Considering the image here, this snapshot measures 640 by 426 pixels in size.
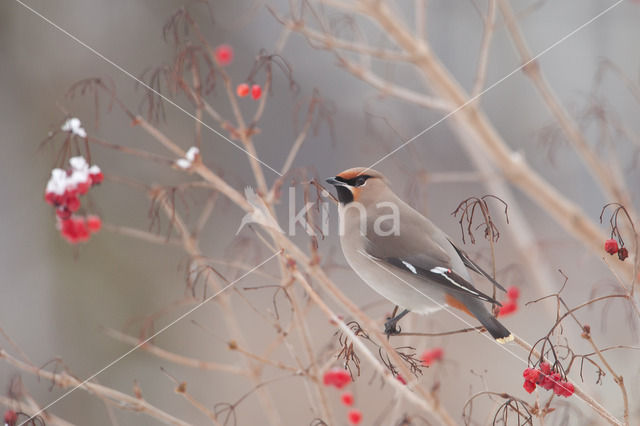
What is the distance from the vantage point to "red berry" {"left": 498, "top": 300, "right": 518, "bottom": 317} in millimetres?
2032

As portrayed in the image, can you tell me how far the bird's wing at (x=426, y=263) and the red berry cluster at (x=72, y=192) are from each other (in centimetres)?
91

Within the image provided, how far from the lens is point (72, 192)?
1.67 meters

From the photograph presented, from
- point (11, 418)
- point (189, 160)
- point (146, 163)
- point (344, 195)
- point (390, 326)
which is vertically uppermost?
point (146, 163)

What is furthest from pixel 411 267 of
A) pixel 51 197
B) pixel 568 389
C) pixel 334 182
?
pixel 51 197

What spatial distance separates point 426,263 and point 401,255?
0.11 m

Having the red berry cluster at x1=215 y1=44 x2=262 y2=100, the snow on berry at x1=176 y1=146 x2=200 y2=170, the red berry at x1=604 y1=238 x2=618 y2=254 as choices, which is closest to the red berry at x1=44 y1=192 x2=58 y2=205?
the snow on berry at x1=176 y1=146 x2=200 y2=170

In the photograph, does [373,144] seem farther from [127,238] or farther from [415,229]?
[127,238]

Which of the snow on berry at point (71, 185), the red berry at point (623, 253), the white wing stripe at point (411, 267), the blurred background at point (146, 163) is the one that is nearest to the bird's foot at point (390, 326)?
the white wing stripe at point (411, 267)

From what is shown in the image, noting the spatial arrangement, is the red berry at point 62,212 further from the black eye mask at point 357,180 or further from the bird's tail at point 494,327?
the bird's tail at point 494,327

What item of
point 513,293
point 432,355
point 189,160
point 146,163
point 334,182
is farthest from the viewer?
point 146,163

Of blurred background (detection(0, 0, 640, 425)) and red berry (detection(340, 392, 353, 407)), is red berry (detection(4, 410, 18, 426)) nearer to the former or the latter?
red berry (detection(340, 392, 353, 407))

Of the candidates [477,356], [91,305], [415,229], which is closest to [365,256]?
[415,229]

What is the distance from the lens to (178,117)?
5562 mm

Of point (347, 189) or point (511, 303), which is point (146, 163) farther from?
point (511, 303)
